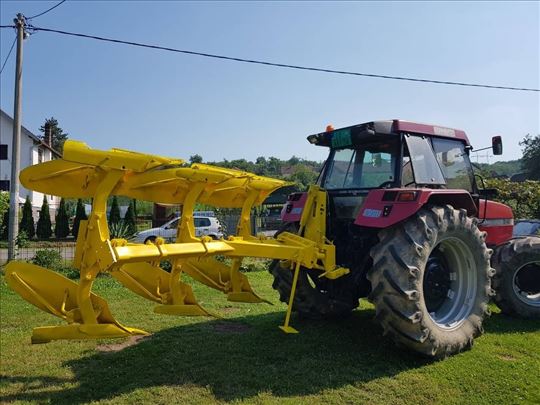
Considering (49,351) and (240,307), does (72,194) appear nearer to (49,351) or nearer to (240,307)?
(49,351)

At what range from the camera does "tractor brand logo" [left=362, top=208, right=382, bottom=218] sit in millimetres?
4767

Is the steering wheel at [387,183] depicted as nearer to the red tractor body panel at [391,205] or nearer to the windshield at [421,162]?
the windshield at [421,162]

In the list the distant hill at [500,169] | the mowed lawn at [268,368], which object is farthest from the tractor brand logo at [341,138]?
the distant hill at [500,169]

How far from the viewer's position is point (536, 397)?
403 centimetres

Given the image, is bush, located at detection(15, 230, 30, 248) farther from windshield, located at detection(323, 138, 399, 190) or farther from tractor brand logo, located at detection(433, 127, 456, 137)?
tractor brand logo, located at detection(433, 127, 456, 137)

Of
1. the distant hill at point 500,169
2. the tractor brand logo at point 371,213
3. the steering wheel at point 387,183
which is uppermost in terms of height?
the distant hill at point 500,169

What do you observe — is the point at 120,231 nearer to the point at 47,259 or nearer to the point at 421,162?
the point at 47,259

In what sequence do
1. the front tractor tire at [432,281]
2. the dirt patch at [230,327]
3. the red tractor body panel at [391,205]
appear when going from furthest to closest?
the dirt patch at [230,327], the red tractor body panel at [391,205], the front tractor tire at [432,281]

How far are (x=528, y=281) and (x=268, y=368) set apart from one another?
4.16 metres

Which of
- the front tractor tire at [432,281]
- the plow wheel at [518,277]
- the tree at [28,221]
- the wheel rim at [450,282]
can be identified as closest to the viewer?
the front tractor tire at [432,281]

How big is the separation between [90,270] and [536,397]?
3.81m

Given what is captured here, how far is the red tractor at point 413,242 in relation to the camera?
14.8 feet

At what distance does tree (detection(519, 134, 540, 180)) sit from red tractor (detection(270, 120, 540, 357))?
134 ft

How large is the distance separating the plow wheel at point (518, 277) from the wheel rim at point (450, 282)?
136cm
